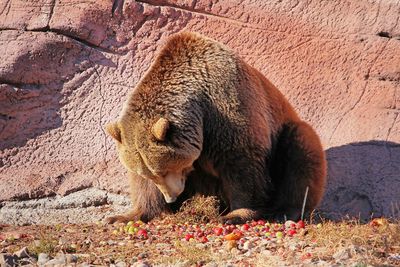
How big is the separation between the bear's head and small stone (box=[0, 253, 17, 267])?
5.80 feet

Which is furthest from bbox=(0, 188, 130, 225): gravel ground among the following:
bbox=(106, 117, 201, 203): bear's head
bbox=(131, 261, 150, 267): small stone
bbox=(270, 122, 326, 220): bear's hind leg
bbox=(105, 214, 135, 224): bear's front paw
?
bbox=(131, 261, 150, 267): small stone

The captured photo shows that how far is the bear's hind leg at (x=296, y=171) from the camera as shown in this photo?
767 centimetres

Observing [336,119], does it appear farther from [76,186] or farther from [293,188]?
[76,186]

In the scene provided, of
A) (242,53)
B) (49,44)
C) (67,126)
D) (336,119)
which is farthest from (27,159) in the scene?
(336,119)

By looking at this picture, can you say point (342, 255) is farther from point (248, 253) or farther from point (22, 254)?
point (22, 254)

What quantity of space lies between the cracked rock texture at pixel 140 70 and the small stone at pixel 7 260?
314 centimetres

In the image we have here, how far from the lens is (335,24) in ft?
30.1

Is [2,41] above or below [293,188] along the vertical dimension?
above

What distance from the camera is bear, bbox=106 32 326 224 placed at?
7.23 m

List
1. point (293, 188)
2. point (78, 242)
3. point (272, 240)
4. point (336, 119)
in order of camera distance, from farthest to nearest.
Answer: point (336, 119), point (293, 188), point (78, 242), point (272, 240)

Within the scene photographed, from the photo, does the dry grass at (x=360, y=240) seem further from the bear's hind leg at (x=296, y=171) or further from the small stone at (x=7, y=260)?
the small stone at (x=7, y=260)

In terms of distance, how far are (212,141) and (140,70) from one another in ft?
6.92

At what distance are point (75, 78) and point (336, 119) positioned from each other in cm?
293

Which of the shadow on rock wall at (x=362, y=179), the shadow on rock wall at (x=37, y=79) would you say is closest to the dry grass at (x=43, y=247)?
the shadow on rock wall at (x=37, y=79)
